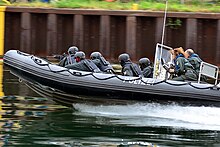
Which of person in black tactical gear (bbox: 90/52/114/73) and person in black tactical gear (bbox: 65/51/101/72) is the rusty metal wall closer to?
person in black tactical gear (bbox: 90/52/114/73)

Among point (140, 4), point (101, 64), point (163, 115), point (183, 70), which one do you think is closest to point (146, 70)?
point (183, 70)

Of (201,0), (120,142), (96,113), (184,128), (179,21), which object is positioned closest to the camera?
(120,142)

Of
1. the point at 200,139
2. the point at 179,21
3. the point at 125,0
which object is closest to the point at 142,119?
the point at 200,139

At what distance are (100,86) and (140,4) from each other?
9253 mm

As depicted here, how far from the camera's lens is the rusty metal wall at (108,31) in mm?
18125

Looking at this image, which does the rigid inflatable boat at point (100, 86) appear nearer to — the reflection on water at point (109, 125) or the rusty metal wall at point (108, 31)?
the reflection on water at point (109, 125)

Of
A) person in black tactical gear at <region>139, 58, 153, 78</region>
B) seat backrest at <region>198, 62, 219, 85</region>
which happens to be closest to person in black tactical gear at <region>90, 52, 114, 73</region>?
person in black tactical gear at <region>139, 58, 153, 78</region>

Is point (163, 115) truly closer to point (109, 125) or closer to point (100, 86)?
point (109, 125)

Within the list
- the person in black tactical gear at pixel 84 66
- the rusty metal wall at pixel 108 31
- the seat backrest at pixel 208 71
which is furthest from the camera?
the rusty metal wall at pixel 108 31

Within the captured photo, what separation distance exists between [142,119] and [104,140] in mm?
1831

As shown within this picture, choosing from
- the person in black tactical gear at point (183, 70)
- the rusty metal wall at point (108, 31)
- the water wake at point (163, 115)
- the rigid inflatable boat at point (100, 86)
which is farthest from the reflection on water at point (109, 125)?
the rusty metal wall at point (108, 31)

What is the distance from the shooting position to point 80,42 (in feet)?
61.3

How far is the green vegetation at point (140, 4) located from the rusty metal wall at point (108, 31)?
1.97ft

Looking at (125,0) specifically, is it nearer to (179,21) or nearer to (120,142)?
(179,21)
